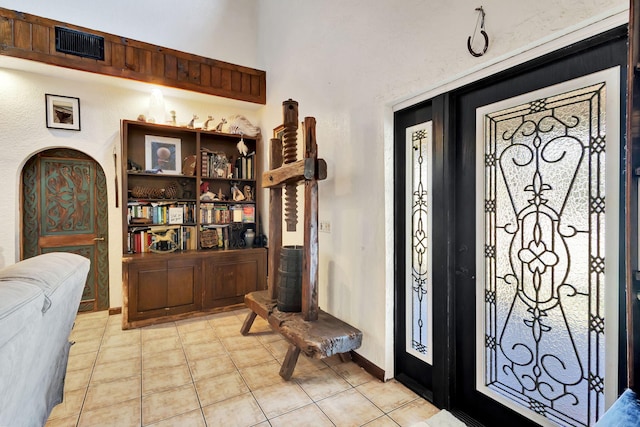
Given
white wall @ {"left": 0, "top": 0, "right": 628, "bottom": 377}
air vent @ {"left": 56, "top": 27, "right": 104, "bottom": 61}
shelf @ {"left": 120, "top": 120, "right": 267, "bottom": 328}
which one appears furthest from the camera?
shelf @ {"left": 120, "top": 120, "right": 267, "bottom": 328}

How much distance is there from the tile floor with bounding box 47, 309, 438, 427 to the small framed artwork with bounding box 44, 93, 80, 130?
240cm

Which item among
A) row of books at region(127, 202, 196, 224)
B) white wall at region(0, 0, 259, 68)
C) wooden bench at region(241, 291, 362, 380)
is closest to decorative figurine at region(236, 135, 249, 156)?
row of books at region(127, 202, 196, 224)

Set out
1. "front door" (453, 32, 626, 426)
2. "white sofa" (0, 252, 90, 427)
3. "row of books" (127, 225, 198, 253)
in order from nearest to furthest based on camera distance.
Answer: "white sofa" (0, 252, 90, 427) < "front door" (453, 32, 626, 426) < "row of books" (127, 225, 198, 253)

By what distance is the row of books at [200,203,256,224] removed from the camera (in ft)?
13.3

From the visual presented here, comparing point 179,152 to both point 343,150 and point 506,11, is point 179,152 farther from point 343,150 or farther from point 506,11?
point 506,11

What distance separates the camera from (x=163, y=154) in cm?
400

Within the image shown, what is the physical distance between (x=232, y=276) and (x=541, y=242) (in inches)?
131

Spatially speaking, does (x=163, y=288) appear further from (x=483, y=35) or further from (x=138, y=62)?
(x=483, y=35)

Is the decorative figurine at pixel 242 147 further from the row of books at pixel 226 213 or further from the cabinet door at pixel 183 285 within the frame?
the cabinet door at pixel 183 285

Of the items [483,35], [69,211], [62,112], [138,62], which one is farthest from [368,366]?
[62,112]

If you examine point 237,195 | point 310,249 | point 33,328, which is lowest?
point 33,328

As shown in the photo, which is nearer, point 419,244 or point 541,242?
point 541,242

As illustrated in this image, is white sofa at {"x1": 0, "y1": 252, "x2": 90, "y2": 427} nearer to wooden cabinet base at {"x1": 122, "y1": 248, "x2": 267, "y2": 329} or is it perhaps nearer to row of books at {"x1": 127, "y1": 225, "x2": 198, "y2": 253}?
wooden cabinet base at {"x1": 122, "y1": 248, "x2": 267, "y2": 329}

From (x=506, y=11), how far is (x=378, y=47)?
0.94 metres
